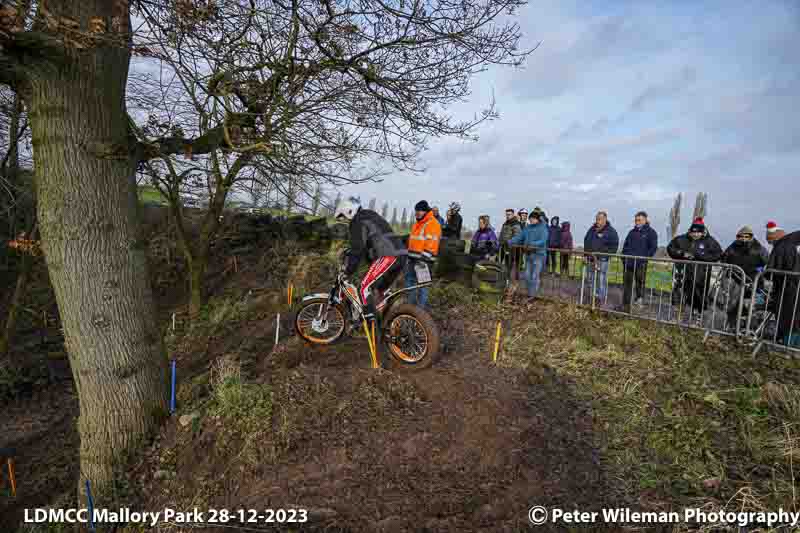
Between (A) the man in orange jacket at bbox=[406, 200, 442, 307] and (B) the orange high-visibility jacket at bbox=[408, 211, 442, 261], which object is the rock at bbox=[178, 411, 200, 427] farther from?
(B) the orange high-visibility jacket at bbox=[408, 211, 442, 261]

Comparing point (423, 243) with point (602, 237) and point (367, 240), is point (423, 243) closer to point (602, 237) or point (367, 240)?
point (367, 240)

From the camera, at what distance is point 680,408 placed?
4176mm

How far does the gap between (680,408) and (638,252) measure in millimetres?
4135

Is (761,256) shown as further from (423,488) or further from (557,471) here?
(423,488)

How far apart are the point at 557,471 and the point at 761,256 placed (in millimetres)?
5810

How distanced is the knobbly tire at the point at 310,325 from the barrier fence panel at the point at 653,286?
13.7 ft

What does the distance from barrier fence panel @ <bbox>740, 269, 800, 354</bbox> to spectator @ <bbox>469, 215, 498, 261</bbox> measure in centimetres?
515

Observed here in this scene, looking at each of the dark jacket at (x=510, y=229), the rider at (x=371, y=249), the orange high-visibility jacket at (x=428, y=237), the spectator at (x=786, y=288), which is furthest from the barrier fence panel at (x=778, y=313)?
the dark jacket at (x=510, y=229)

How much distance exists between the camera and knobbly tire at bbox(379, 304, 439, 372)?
4652mm

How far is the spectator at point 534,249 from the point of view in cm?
791

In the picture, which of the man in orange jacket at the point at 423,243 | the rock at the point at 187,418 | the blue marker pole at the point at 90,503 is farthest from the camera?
the man in orange jacket at the point at 423,243

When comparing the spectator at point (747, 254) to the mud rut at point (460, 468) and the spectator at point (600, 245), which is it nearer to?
the spectator at point (600, 245)

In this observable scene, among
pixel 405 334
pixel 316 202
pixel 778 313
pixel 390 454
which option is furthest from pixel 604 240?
pixel 390 454

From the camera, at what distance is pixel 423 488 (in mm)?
3090
